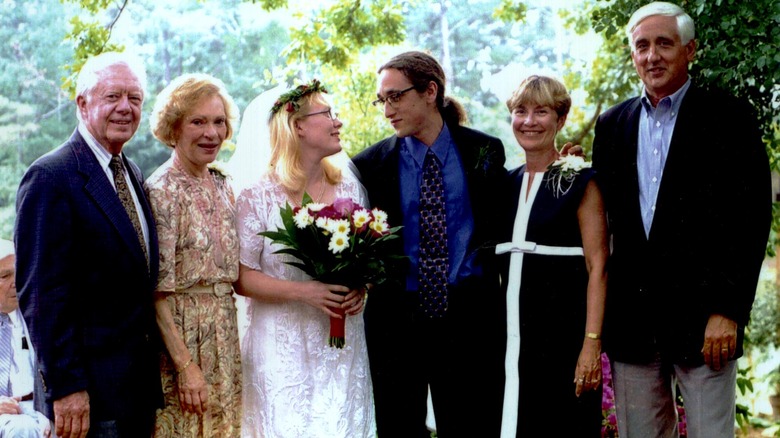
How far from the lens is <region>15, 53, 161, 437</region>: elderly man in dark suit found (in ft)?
9.84

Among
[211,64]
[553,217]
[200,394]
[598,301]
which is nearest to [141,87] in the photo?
[200,394]

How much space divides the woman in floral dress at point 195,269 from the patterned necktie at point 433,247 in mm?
908

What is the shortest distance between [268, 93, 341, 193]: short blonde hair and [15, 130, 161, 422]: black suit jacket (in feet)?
2.26

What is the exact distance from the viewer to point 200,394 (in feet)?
11.0

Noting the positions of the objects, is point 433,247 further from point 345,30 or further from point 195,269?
point 345,30

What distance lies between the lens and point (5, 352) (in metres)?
3.95

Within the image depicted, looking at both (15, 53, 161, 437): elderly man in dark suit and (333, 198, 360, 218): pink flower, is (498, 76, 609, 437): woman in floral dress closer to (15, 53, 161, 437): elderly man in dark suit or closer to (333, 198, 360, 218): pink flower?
(333, 198, 360, 218): pink flower

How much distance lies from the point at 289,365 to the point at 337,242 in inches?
24.2

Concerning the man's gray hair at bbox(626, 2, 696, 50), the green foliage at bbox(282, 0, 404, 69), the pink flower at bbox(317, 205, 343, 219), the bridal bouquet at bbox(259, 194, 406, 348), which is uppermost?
the green foliage at bbox(282, 0, 404, 69)

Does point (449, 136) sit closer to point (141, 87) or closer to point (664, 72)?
point (664, 72)

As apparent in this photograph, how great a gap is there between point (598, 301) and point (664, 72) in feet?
3.31

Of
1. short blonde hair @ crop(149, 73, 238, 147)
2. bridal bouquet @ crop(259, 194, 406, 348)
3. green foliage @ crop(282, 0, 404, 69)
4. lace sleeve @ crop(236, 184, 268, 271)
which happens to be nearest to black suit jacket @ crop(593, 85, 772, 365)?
bridal bouquet @ crop(259, 194, 406, 348)

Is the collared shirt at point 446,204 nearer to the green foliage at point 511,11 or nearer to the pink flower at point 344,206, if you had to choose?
the pink flower at point 344,206

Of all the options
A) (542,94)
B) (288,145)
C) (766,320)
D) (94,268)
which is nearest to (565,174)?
(542,94)
